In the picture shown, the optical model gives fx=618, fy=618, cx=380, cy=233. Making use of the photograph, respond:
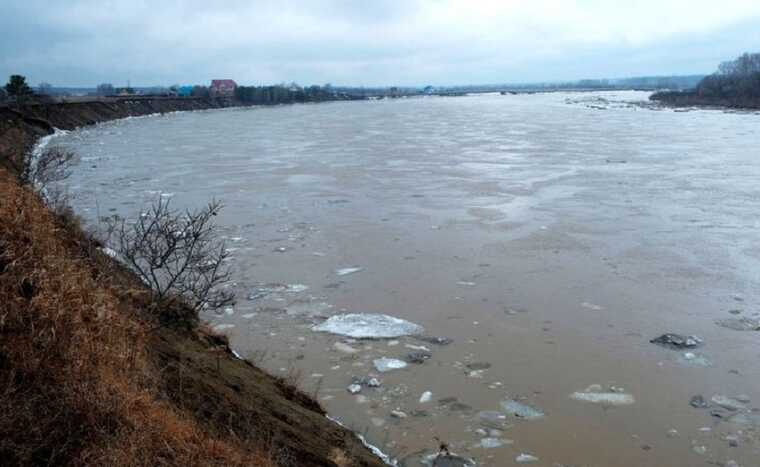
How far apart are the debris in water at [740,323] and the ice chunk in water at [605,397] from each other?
2345 mm

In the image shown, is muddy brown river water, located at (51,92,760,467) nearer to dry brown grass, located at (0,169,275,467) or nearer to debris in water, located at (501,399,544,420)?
debris in water, located at (501,399,544,420)

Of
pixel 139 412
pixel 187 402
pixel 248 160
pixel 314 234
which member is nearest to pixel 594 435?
pixel 187 402

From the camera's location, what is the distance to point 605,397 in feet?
19.0

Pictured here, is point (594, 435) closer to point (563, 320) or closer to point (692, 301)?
point (563, 320)

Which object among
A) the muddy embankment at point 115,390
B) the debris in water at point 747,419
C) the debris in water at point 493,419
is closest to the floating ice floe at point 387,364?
the muddy embankment at point 115,390

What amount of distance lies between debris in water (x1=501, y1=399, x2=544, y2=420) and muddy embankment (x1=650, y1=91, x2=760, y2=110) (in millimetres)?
67532

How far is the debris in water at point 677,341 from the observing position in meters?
6.77

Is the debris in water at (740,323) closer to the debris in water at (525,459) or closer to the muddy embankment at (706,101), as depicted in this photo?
the debris in water at (525,459)

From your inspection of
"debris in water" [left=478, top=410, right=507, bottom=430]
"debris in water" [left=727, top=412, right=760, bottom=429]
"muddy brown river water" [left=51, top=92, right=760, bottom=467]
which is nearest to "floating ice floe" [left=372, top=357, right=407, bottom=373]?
"muddy brown river water" [left=51, top=92, right=760, bottom=467]

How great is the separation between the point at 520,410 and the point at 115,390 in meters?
3.55

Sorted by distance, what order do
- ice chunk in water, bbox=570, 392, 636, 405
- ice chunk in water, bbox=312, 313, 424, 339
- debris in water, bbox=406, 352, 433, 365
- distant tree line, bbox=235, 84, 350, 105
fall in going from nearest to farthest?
ice chunk in water, bbox=570, 392, 636, 405 < debris in water, bbox=406, 352, 433, 365 < ice chunk in water, bbox=312, 313, 424, 339 < distant tree line, bbox=235, 84, 350, 105

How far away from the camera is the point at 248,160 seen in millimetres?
24469

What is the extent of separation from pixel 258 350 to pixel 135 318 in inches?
79.5

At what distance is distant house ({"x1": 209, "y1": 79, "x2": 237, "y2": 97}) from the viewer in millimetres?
103600
